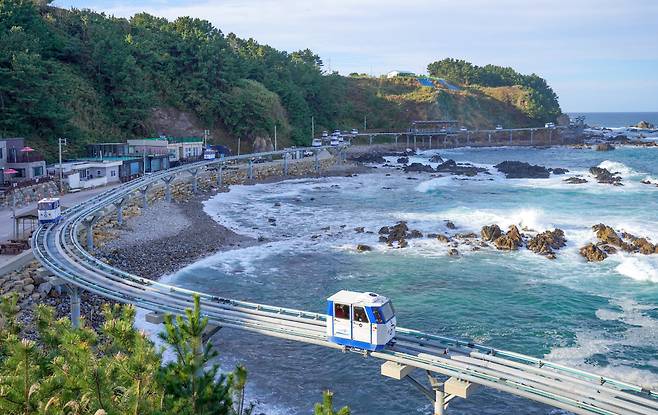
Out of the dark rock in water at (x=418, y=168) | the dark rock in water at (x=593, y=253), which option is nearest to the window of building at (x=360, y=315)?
the dark rock in water at (x=593, y=253)

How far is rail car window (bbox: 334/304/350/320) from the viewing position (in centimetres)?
1744

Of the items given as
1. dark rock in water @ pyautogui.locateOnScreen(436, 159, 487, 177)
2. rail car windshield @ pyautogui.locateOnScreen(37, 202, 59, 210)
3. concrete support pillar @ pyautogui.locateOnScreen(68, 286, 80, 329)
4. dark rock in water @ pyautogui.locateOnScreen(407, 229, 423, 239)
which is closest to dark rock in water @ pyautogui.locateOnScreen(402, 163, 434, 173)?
dark rock in water @ pyautogui.locateOnScreen(436, 159, 487, 177)

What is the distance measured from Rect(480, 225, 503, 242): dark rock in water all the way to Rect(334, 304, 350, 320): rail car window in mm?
27845

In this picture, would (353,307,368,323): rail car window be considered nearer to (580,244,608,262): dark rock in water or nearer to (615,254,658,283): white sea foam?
(615,254,658,283): white sea foam

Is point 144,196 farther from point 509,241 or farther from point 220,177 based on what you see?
point 509,241

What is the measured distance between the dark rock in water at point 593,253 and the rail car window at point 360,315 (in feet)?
85.7

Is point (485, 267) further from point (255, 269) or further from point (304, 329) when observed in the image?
point (304, 329)

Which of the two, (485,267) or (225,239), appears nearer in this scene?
(485,267)

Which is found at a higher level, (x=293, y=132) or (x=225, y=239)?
(x=293, y=132)

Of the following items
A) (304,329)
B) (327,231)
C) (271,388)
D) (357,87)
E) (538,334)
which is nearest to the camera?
(304,329)

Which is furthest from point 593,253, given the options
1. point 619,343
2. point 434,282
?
point 619,343

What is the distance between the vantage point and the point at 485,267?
1433 inches

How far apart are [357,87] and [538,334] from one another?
125383mm

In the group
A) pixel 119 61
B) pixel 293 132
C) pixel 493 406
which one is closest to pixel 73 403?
pixel 493 406
